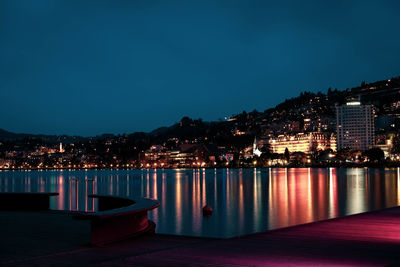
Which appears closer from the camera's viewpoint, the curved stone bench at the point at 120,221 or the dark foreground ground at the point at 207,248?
the dark foreground ground at the point at 207,248

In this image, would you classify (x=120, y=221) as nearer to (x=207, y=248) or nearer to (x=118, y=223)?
(x=118, y=223)

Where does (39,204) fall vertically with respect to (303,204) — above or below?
above

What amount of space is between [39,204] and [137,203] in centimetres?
473

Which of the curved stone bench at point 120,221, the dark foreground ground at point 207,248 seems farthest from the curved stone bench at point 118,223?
A: the dark foreground ground at point 207,248

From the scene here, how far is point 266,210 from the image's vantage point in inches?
1187

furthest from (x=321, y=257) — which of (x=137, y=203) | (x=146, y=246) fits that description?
(x=137, y=203)

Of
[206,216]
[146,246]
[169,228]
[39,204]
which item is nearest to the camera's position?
[146,246]

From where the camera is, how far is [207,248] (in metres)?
7.20

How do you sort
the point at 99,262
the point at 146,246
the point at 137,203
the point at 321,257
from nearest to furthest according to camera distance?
the point at 99,262 < the point at 321,257 < the point at 146,246 < the point at 137,203

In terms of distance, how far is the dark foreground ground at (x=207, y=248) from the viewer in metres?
6.28

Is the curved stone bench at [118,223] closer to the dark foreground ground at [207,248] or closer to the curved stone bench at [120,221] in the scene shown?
the curved stone bench at [120,221]

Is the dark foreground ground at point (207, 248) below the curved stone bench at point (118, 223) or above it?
below

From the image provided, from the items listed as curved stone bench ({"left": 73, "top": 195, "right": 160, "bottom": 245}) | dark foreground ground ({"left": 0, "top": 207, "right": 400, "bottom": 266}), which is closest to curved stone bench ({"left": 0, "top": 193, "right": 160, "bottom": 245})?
curved stone bench ({"left": 73, "top": 195, "right": 160, "bottom": 245})

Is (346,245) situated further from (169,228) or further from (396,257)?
(169,228)
